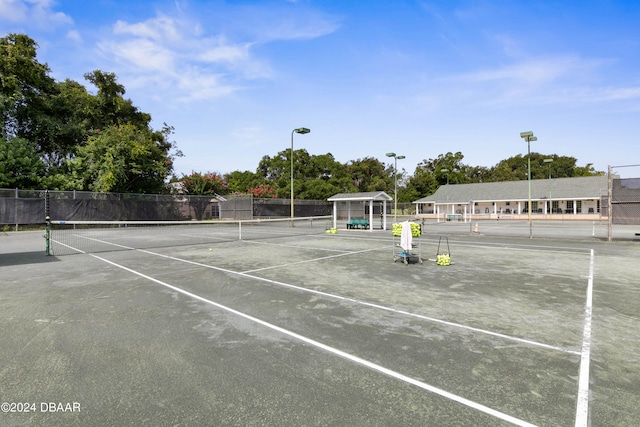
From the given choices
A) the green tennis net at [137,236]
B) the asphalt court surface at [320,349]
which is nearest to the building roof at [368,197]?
the green tennis net at [137,236]

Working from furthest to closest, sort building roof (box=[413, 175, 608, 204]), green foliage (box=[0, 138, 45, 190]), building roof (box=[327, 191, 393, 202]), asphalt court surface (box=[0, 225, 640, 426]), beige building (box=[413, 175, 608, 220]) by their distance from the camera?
building roof (box=[413, 175, 608, 204])
beige building (box=[413, 175, 608, 220])
green foliage (box=[0, 138, 45, 190])
building roof (box=[327, 191, 393, 202])
asphalt court surface (box=[0, 225, 640, 426])

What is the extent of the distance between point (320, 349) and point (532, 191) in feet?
201

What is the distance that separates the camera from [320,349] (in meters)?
4.43

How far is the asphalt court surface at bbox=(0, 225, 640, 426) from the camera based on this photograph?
3.11 meters

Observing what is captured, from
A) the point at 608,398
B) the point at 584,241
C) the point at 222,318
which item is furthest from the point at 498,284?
the point at 584,241

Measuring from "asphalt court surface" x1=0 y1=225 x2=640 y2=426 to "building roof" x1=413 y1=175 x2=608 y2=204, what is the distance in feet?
164

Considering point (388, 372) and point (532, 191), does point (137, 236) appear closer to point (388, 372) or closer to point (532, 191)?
point (388, 372)

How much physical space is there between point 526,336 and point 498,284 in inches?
138

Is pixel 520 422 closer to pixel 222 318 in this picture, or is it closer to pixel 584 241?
pixel 222 318

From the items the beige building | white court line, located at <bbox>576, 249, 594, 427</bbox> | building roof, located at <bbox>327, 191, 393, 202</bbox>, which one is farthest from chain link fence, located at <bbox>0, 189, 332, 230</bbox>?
the beige building

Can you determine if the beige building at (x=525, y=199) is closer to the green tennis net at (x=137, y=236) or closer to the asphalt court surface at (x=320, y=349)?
the green tennis net at (x=137, y=236)

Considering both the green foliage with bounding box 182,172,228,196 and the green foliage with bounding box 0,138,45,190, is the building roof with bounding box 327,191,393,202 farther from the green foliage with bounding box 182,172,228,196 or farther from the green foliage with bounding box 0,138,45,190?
the green foliage with bounding box 0,138,45,190

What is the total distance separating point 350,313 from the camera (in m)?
5.95

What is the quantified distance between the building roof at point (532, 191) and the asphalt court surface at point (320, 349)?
49.9 meters
